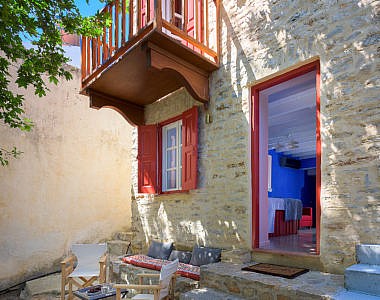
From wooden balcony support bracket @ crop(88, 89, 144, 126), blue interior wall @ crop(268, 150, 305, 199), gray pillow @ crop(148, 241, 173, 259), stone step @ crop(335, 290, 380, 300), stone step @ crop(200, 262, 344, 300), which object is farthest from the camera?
blue interior wall @ crop(268, 150, 305, 199)

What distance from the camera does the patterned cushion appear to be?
4.50 m

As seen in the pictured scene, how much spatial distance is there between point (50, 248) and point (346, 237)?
6504 mm

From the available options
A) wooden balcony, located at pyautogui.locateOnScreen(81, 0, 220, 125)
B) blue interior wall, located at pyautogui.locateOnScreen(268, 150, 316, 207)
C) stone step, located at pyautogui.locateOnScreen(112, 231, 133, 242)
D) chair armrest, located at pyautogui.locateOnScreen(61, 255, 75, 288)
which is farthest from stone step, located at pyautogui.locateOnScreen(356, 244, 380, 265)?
stone step, located at pyautogui.locateOnScreen(112, 231, 133, 242)

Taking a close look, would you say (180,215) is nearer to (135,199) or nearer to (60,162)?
(135,199)

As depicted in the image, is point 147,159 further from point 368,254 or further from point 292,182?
point 292,182

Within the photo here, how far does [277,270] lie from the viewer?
3707 mm

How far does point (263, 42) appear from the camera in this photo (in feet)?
14.7

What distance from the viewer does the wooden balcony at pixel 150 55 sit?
14.6 feet

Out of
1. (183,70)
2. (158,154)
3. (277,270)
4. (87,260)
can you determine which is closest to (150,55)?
(183,70)

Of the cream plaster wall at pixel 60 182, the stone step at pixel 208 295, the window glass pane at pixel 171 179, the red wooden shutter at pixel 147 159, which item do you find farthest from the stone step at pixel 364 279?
the cream plaster wall at pixel 60 182

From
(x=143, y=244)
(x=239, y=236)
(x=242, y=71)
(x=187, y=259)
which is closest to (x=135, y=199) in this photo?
(x=143, y=244)

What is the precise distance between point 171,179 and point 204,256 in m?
1.92

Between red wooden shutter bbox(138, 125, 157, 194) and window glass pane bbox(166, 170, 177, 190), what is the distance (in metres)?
0.26

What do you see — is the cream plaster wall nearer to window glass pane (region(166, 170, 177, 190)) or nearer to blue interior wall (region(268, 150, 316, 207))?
window glass pane (region(166, 170, 177, 190))
